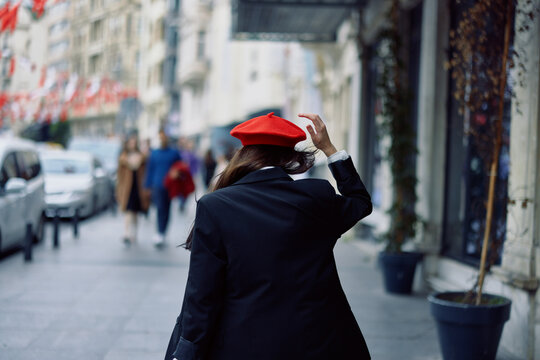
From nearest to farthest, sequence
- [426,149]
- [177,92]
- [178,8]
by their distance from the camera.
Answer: [426,149]
[178,8]
[177,92]

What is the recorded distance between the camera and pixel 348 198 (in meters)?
2.70

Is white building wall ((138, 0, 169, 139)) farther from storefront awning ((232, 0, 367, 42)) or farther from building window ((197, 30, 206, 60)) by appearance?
storefront awning ((232, 0, 367, 42))

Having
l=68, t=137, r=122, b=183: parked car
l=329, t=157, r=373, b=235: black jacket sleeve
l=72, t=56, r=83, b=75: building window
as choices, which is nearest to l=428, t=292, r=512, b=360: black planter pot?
l=329, t=157, r=373, b=235: black jacket sleeve

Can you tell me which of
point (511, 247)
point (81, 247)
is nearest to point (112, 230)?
point (81, 247)

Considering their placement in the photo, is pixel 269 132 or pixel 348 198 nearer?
pixel 269 132

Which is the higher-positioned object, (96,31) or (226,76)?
(96,31)

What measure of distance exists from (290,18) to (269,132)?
→ 11.3 m

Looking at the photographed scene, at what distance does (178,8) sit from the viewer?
155ft

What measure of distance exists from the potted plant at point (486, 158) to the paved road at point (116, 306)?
2.02 ft

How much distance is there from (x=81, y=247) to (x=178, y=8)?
3789 cm

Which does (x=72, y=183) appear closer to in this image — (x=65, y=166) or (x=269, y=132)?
(x=65, y=166)

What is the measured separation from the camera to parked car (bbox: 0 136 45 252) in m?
9.40

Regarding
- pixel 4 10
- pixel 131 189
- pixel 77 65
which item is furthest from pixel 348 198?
pixel 77 65

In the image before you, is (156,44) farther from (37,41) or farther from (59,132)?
(37,41)
